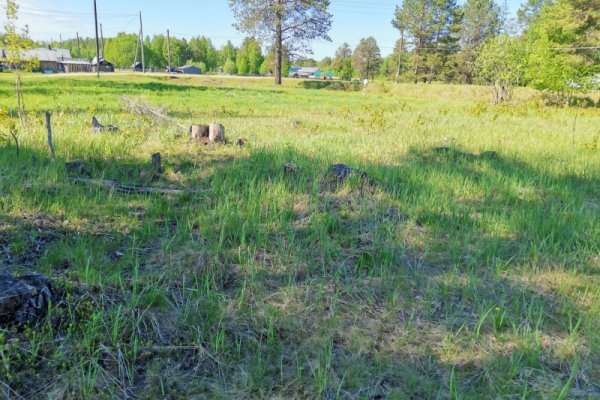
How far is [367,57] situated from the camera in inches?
3189

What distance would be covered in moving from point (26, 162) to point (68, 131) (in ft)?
6.03

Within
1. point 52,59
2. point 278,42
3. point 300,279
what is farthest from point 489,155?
point 52,59

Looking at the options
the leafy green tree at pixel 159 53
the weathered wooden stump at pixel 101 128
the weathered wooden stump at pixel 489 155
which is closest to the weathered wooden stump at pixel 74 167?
the weathered wooden stump at pixel 101 128

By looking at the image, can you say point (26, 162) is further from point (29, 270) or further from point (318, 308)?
point (318, 308)

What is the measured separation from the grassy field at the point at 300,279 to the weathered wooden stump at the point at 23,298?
0.24ft

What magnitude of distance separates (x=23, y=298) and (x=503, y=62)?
26136 millimetres

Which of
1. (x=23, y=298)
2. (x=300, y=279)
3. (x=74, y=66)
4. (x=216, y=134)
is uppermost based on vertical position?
(x=74, y=66)

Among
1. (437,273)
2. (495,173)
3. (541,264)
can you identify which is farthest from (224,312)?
(495,173)

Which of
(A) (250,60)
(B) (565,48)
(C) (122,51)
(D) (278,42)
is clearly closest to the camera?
(B) (565,48)

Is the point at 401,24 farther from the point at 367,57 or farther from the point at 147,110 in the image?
the point at 147,110

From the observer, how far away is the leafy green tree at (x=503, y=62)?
916 inches

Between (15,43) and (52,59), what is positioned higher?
(52,59)

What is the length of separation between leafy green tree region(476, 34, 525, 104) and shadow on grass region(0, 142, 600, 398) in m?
20.9

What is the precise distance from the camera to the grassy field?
2.06 m
